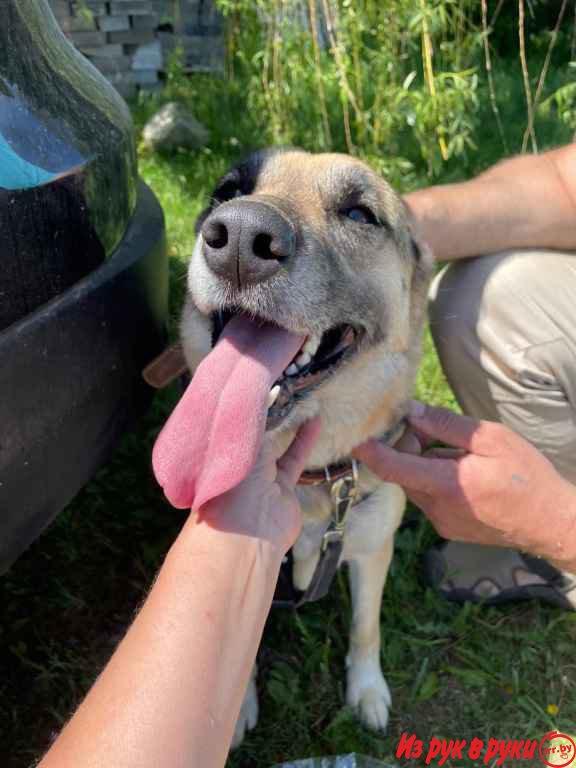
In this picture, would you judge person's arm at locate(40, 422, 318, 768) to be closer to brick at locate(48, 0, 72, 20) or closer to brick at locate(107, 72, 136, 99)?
brick at locate(48, 0, 72, 20)

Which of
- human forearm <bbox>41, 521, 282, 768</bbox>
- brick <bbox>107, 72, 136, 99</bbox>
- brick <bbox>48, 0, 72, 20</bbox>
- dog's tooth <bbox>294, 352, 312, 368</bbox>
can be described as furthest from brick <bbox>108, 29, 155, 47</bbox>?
human forearm <bbox>41, 521, 282, 768</bbox>

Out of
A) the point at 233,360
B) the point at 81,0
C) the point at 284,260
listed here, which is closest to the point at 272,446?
the point at 233,360

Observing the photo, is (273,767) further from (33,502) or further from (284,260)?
(284,260)

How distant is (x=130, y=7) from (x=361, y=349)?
Answer: 17.5ft

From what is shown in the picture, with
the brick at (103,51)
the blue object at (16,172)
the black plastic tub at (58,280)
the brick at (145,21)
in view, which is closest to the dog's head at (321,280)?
the black plastic tub at (58,280)

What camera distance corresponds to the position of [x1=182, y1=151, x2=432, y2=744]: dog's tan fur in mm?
1813

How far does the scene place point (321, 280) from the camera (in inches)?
67.7

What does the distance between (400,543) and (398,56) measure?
112 inches

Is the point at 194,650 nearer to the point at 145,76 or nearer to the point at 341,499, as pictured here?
the point at 341,499

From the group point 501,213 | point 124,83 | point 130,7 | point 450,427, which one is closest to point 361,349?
point 450,427

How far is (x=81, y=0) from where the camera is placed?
464 cm

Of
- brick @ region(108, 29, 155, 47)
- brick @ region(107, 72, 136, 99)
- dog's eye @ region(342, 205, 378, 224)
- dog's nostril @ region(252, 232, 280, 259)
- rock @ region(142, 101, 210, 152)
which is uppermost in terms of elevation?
brick @ region(108, 29, 155, 47)

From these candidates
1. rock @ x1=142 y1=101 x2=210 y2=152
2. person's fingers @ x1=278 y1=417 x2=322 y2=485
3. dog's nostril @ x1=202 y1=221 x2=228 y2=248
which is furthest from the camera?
rock @ x1=142 y1=101 x2=210 y2=152

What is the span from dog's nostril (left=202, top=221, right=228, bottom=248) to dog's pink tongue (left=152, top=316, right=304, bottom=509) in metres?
0.25
